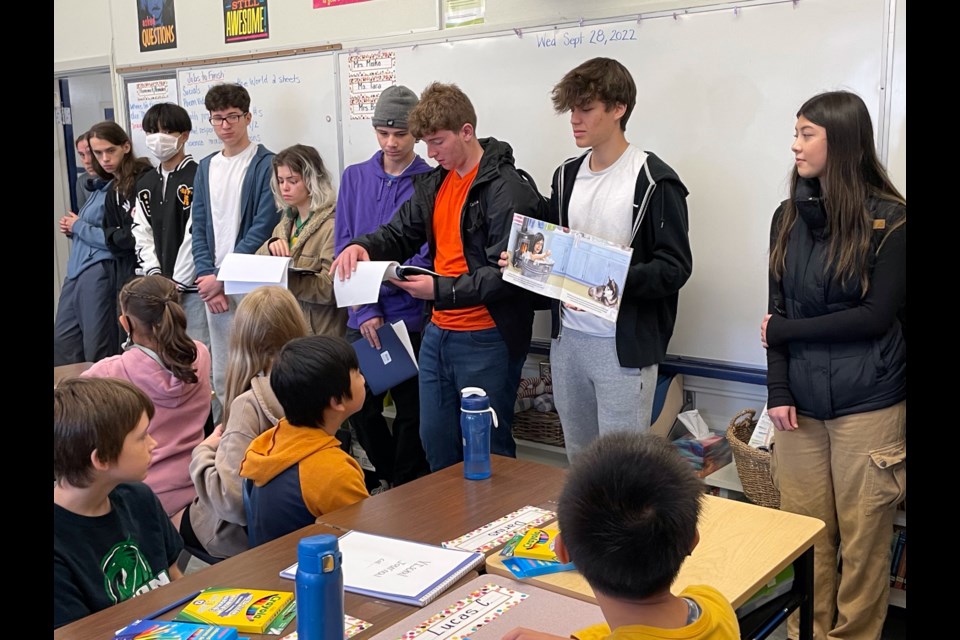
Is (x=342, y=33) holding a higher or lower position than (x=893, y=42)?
higher

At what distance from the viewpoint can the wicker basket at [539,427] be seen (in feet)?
11.2

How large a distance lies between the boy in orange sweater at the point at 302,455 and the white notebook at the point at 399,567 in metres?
0.21

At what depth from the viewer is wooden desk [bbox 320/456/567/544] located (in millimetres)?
1797

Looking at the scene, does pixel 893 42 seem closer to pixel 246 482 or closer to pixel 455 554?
pixel 455 554

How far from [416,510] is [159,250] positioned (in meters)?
2.88

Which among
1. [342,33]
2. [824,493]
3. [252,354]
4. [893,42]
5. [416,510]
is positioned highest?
[342,33]

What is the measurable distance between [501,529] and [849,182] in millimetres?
1294

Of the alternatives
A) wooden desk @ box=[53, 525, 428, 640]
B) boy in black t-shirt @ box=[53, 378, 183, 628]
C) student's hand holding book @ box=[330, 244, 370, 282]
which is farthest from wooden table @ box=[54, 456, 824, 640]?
student's hand holding book @ box=[330, 244, 370, 282]

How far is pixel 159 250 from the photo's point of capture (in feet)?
14.0

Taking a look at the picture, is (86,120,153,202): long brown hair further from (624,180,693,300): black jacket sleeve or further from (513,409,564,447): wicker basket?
(624,180,693,300): black jacket sleeve

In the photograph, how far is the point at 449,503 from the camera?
1940 millimetres

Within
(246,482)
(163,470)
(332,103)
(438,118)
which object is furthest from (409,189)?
(246,482)

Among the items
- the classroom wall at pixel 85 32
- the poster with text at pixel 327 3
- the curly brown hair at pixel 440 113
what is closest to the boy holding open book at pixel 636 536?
the curly brown hair at pixel 440 113
